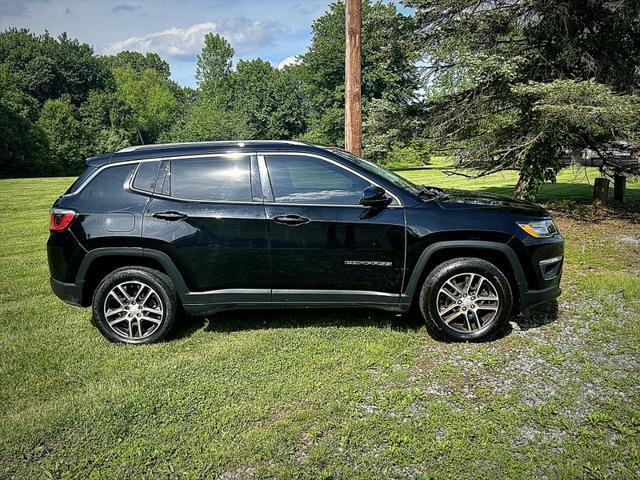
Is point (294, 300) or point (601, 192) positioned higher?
point (601, 192)

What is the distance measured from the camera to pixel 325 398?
316 centimetres

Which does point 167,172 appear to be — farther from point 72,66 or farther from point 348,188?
point 72,66

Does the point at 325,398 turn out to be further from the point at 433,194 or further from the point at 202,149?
the point at 202,149

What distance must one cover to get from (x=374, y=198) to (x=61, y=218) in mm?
2852

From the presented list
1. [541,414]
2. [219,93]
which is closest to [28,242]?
[541,414]

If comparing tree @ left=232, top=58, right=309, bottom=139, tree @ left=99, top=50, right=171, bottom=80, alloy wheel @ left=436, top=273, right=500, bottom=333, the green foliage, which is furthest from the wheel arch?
tree @ left=99, top=50, right=171, bottom=80

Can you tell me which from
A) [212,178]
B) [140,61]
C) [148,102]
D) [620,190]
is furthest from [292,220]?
[140,61]

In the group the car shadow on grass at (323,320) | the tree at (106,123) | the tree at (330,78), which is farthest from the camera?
the tree at (106,123)

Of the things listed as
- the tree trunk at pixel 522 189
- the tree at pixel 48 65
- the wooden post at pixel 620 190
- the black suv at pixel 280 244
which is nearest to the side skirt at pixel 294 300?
the black suv at pixel 280 244

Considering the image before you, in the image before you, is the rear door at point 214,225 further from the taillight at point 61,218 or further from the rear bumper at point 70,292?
the rear bumper at point 70,292

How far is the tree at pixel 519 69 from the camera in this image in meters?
9.13

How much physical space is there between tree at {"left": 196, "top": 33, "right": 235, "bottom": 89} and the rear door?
227ft

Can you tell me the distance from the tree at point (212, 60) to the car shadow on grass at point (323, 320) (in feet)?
227

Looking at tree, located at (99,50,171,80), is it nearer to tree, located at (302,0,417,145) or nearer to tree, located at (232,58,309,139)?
tree, located at (232,58,309,139)
